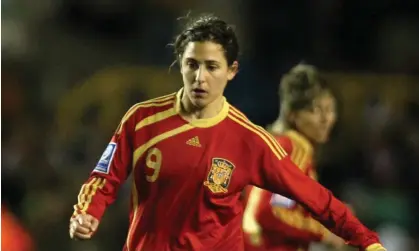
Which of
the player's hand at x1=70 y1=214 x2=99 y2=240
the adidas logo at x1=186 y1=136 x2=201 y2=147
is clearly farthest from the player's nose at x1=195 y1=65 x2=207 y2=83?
the player's hand at x1=70 y1=214 x2=99 y2=240

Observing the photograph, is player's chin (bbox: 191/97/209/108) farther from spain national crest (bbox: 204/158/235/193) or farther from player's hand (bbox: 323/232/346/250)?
player's hand (bbox: 323/232/346/250)

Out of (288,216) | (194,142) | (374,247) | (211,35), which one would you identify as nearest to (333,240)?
(288,216)

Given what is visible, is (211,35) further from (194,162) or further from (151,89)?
(151,89)

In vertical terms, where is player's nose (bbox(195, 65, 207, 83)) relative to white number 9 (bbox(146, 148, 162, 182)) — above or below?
above

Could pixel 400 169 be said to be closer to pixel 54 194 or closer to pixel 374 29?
pixel 374 29

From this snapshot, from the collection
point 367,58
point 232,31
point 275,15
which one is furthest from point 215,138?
point 367,58

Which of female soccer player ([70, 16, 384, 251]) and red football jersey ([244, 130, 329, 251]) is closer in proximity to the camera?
female soccer player ([70, 16, 384, 251])

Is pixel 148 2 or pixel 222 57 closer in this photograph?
pixel 222 57

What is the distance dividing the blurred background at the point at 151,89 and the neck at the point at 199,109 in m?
0.46

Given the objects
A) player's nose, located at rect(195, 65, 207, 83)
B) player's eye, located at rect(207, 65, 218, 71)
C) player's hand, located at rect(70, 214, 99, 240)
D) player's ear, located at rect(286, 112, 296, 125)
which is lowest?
player's hand, located at rect(70, 214, 99, 240)

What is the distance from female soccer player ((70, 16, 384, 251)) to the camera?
122cm

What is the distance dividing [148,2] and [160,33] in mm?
124

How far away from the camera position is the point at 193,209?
1240 millimetres

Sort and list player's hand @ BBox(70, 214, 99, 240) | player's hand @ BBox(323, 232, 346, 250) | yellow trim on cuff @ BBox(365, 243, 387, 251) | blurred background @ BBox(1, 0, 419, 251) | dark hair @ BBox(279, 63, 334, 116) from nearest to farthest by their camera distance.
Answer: player's hand @ BBox(70, 214, 99, 240) → yellow trim on cuff @ BBox(365, 243, 387, 251) → player's hand @ BBox(323, 232, 346, 250) → dark hair @ BBox(279, 63, 334, 116) → blurred background @ BBox(1, 0, 419, 251)
